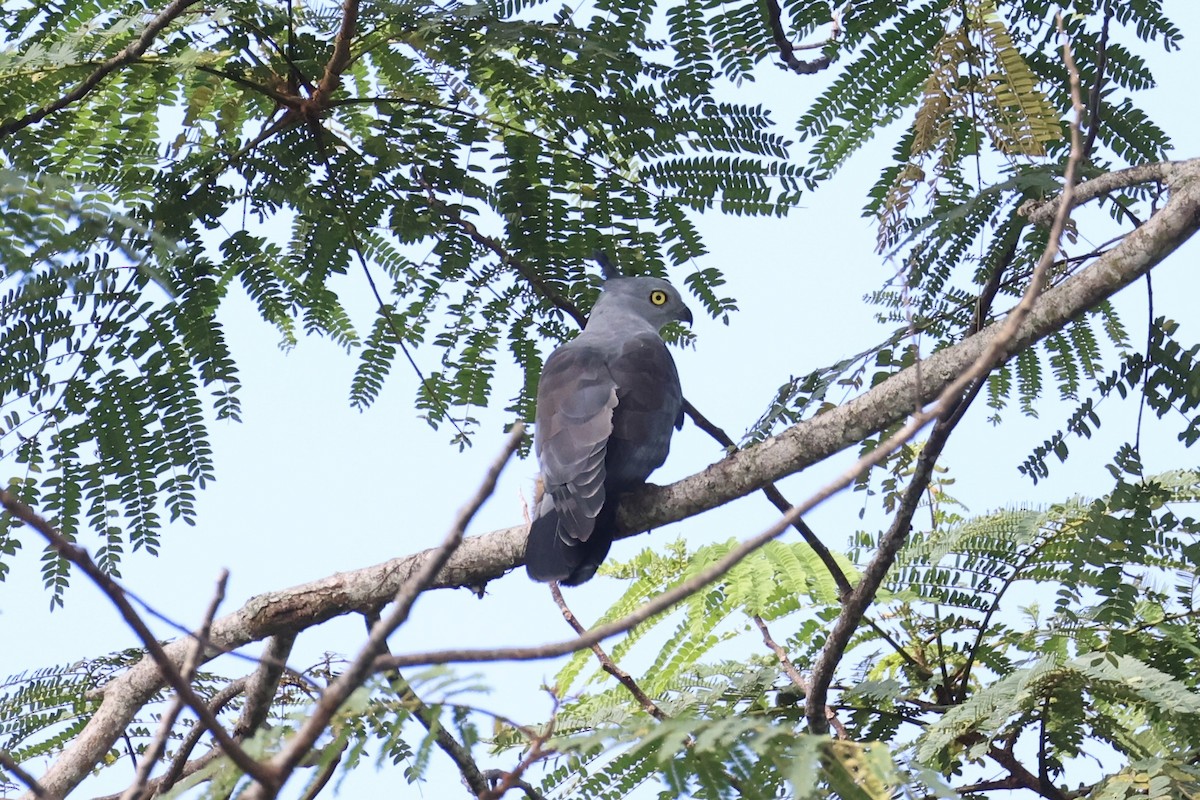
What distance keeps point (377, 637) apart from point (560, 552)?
89.7 inches

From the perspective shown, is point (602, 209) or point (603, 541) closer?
point (603, 541)

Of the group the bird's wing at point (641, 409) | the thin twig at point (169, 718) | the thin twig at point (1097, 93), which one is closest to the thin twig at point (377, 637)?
the thin twig at point (169, 718)

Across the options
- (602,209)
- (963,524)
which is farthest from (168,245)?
(963,524)

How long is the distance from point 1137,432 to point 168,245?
9.41ft

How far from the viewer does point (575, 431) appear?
12.3ft

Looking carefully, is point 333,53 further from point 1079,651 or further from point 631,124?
point 1079,651

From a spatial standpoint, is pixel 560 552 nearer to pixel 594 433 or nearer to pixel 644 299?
pixel 594 433

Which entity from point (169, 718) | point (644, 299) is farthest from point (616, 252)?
point (169, 718)

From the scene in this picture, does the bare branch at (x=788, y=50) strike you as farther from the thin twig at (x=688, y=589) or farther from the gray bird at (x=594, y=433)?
the thin twig at (x=688, y=589)

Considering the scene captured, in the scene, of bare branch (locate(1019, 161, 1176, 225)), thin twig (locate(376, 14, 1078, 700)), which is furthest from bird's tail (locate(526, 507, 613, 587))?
thin twig (locate(376, 14, 1078, 700))

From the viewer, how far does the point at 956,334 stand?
3928 millimetres

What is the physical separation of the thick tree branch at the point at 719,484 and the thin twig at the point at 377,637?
5.58 feet

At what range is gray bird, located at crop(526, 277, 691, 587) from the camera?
3.54 meters

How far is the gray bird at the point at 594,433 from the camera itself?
3541 mm
